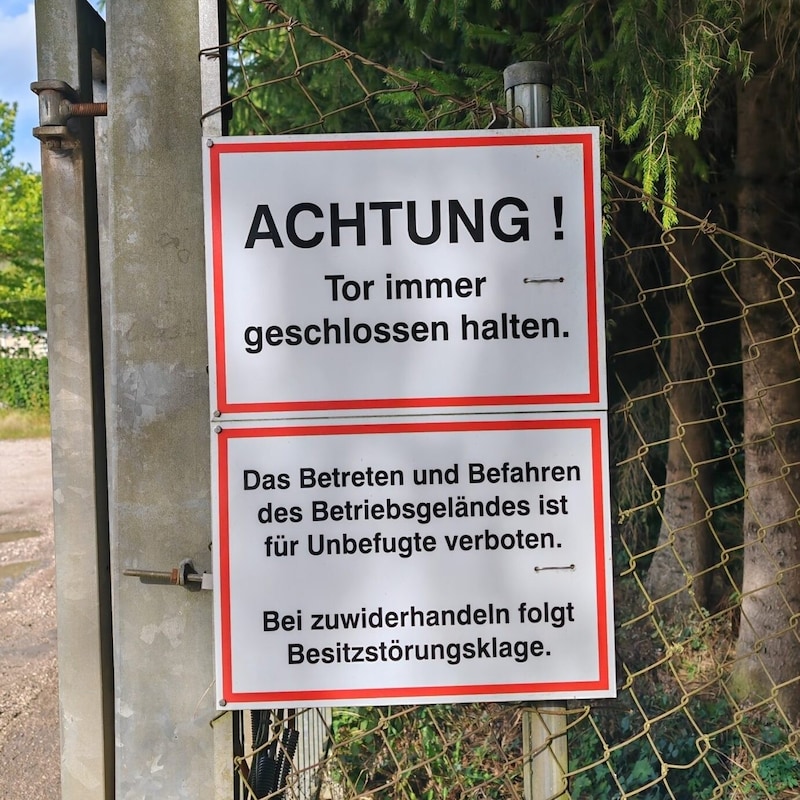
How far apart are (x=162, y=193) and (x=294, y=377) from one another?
18.3 inches

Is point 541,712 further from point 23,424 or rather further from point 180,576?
point 23,424

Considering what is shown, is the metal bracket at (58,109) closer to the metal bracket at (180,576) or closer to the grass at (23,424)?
the metal bracket at (180,576)

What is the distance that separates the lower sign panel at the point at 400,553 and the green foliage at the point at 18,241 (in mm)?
20625

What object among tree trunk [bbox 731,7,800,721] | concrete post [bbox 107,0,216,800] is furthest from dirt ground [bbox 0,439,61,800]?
tree trunk [bbox 731,7,800,721]

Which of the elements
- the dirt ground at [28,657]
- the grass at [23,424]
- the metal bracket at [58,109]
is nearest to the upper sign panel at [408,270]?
the metal bracket at [58,109]

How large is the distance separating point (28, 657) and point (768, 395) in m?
4.66

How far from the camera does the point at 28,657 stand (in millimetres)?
4934

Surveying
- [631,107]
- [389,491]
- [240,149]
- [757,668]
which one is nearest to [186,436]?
[389,491]

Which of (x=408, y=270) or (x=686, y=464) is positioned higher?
(x=408, y=270)

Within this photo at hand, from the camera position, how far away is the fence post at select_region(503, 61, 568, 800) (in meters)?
1.57

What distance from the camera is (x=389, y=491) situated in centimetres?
153

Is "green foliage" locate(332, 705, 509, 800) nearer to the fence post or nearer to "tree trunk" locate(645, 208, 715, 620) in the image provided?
the fence post

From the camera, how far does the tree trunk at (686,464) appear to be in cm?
495

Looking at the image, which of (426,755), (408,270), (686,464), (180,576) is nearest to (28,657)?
(426,755)
